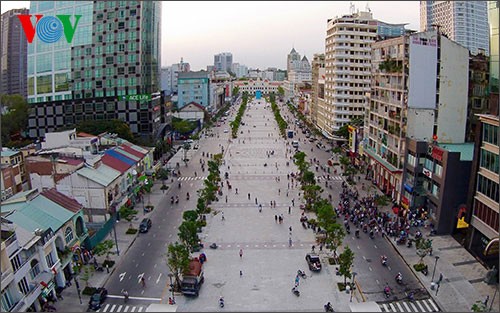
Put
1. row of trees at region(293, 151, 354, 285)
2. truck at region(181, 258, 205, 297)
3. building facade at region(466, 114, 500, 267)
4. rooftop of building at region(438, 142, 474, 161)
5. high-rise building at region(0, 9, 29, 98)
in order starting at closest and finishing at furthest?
truck at region(181, 258, 205, 297) < row of trees at region(293, 151, 354, 285) < building facade at region(466, 114, 500, 267) < rooftop of building at region(438, 142, 474, 161) < high-rise building at region(0, 9, 29, 98)

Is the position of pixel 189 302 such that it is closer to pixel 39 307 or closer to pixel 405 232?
pixel 39 307

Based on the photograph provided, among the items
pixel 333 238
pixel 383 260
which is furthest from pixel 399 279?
pixel 333 238

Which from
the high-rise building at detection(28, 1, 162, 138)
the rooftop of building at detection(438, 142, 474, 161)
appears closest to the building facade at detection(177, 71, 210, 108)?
the high-rise building at detection(28, 1, 162, 138)

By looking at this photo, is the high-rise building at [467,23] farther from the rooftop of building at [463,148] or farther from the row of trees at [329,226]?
the row of trees at [329,226]

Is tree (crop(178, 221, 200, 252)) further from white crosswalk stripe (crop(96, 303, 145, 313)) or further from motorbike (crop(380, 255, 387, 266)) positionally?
motorbike (crop(380, 255, 387, 266))

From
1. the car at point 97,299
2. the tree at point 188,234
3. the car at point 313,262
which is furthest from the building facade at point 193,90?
the car at point 97,299

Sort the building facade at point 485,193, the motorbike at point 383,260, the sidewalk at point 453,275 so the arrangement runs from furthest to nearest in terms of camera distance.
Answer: the motorbike at point 383,260 → the building facade at point 485,193 → the sidewalk at point 453,275

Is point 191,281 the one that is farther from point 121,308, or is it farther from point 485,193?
point 485,193
